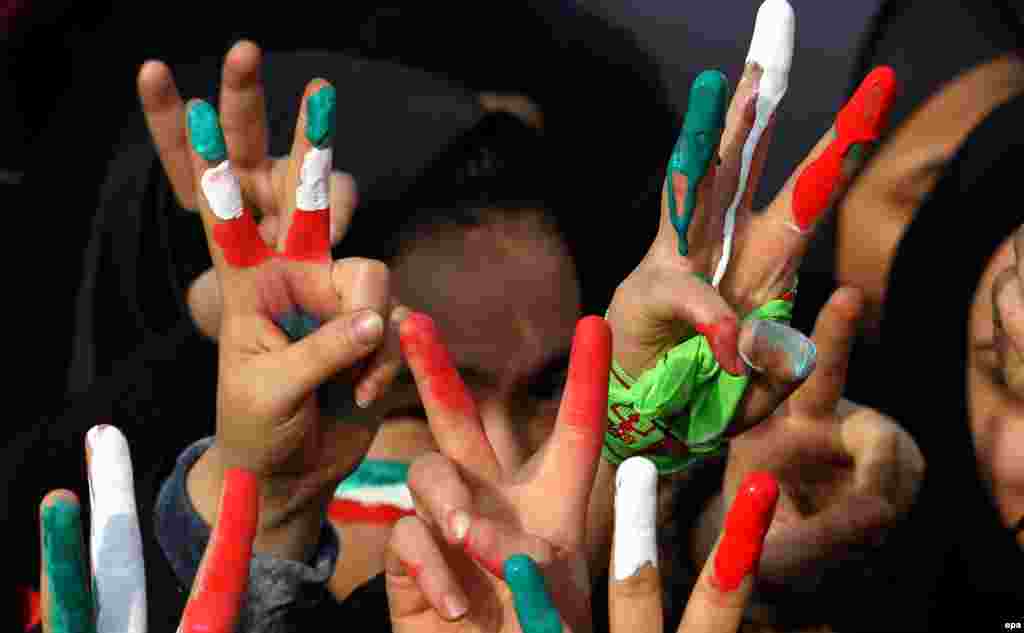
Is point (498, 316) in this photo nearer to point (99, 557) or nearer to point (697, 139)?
point (697, 139)

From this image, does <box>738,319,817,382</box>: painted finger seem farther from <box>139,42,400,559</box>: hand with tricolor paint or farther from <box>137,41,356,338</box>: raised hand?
<box>137,41,356,338</box>: raised hand

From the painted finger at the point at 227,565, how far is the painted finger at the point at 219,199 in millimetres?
189

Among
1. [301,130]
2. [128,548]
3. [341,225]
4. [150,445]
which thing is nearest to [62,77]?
[150,445]

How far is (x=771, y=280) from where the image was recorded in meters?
0.84

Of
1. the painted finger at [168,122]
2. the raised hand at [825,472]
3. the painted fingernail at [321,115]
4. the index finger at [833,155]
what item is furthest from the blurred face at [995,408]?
the painted finger at [168,122]

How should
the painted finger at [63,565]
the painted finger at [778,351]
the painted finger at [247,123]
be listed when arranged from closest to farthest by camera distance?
the painted finger at [63,565] < the painted finger at [778,351] < the painted finger at [247,123]

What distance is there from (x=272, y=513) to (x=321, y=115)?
29 cm

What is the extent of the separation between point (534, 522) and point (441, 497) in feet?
0.22

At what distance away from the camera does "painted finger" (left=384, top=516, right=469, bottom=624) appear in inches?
26.1

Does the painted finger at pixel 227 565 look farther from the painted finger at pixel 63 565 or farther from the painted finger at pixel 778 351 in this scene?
the painted finger at pixel 778 351

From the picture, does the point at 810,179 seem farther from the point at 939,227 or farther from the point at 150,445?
the point at 150,445

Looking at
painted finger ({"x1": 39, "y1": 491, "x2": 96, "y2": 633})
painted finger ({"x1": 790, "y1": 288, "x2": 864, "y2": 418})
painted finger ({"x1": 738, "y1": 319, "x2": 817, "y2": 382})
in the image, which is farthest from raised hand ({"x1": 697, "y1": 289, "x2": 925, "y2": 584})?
painted finger ({"x1": 39, "y1": 491, "x2": 96, "y2": 633})

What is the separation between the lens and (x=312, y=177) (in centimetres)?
82

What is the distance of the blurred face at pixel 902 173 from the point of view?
1.40 metres
